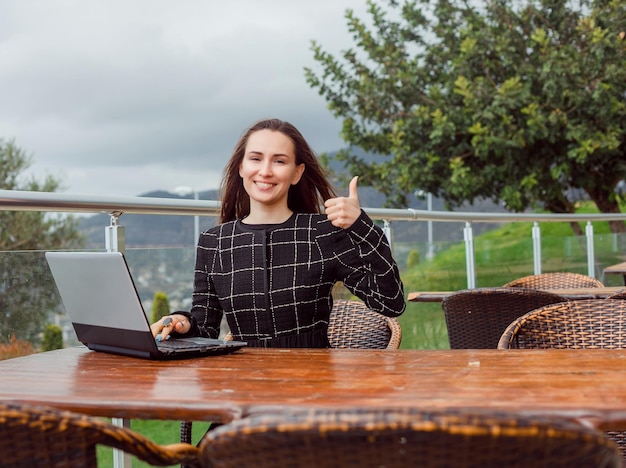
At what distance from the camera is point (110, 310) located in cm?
200

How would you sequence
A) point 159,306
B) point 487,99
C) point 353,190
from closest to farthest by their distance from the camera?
point 353,190 → point 159,306 → point 487,99

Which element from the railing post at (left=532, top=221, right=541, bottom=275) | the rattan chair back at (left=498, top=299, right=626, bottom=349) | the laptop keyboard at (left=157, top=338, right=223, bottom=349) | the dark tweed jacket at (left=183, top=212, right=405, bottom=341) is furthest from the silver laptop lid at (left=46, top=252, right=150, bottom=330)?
the railing post at (left=532, top=221, right=541, bottom=275)

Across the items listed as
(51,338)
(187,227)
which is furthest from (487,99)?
(187,227)

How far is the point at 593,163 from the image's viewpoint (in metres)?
15.6

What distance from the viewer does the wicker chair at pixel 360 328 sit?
9.09ft

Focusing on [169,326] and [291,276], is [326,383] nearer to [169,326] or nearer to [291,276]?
[169,326]

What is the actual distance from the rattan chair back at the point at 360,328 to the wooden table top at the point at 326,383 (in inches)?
29.0

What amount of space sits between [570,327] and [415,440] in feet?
5.55

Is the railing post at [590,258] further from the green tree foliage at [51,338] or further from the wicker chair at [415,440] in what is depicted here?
the wicker chair at [415,440]

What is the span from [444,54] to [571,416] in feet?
52.5

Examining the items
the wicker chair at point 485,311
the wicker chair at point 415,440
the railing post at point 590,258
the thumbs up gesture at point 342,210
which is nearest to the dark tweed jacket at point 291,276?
the thumbs up gesture at point 342,210

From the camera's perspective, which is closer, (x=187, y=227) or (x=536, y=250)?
(x=536, y=250)

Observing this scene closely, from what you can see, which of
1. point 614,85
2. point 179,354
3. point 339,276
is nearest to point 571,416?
point 179,354

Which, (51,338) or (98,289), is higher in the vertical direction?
(98,289)
